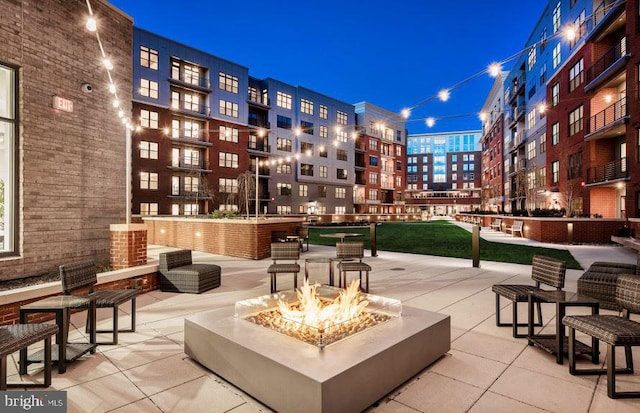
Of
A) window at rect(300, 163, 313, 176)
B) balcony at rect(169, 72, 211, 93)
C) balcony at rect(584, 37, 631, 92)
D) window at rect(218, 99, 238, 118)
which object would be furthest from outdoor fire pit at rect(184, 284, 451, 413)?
window at rect(300, 163, 313, 176)

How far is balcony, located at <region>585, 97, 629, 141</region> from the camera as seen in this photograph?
19656mm

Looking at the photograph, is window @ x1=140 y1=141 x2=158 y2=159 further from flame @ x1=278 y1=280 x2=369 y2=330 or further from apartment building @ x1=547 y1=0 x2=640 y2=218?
apartment building @ x1=547 y1=0 x2=640 y2=218

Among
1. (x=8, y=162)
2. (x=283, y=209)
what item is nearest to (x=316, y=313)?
(x=8, y=162)

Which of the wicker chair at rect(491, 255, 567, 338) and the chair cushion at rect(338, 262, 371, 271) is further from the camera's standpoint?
the chair cushion at rect(338, 262, 371, 271)

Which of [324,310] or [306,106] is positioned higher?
[306,106]

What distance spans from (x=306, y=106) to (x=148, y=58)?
21.2m

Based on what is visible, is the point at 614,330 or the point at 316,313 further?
the point at 316,313

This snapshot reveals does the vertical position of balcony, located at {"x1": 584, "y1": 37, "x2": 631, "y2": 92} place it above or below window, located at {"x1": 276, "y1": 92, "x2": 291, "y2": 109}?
below

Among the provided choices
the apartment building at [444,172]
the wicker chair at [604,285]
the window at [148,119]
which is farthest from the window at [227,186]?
the apartment building at [444,172]

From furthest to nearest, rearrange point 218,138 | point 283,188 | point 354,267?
point 283,188 → point 218,138 → point 354,267

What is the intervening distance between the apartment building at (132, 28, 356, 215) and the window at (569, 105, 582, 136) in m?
17.7

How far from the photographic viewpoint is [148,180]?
31828mm

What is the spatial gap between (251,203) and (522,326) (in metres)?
36.0

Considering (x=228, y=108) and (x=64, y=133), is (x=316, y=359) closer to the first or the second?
(x=64, y=133)
